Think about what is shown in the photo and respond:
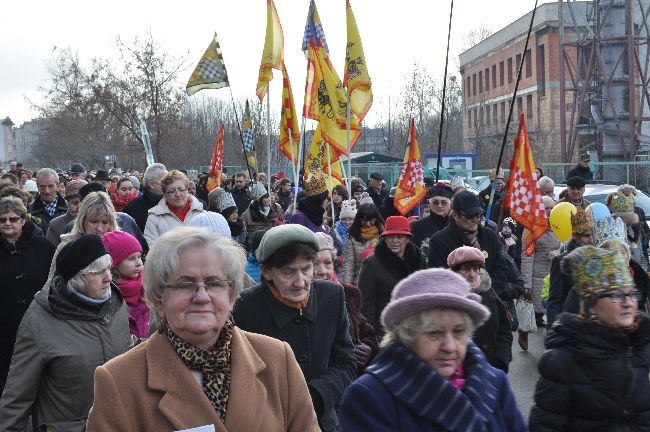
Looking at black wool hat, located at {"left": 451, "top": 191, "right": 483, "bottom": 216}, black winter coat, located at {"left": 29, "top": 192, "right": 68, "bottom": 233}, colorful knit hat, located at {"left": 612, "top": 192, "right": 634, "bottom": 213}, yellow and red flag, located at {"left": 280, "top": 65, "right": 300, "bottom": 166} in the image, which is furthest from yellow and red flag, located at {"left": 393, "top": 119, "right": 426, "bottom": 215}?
black wool hat, located at {"left": 451, "top": 191, "right": 483, "bottom": 216}

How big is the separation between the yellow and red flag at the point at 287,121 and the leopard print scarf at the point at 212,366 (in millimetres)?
10406

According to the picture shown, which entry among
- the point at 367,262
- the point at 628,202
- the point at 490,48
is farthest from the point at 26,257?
the point at 490,48

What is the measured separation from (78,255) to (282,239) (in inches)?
44.0

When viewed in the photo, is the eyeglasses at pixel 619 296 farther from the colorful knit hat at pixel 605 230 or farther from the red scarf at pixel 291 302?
the colorful knit hat at pixel 605 230

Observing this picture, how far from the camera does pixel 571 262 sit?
4.79 m

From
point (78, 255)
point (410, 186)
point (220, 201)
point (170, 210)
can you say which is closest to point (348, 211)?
point (220, 201)

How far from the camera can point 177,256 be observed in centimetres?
308

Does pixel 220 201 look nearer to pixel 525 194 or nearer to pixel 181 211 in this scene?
pixel 181 211

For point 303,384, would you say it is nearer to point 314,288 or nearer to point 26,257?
point 314,288

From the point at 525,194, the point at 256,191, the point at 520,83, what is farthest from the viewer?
the point at 520,83

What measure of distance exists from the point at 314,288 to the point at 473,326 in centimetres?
153

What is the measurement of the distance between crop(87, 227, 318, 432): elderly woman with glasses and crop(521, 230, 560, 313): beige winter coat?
8.85 metres

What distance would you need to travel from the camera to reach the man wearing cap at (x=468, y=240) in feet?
25.4

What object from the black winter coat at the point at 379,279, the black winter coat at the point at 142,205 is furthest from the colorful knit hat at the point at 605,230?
the black winter coat at the point at 142,205
